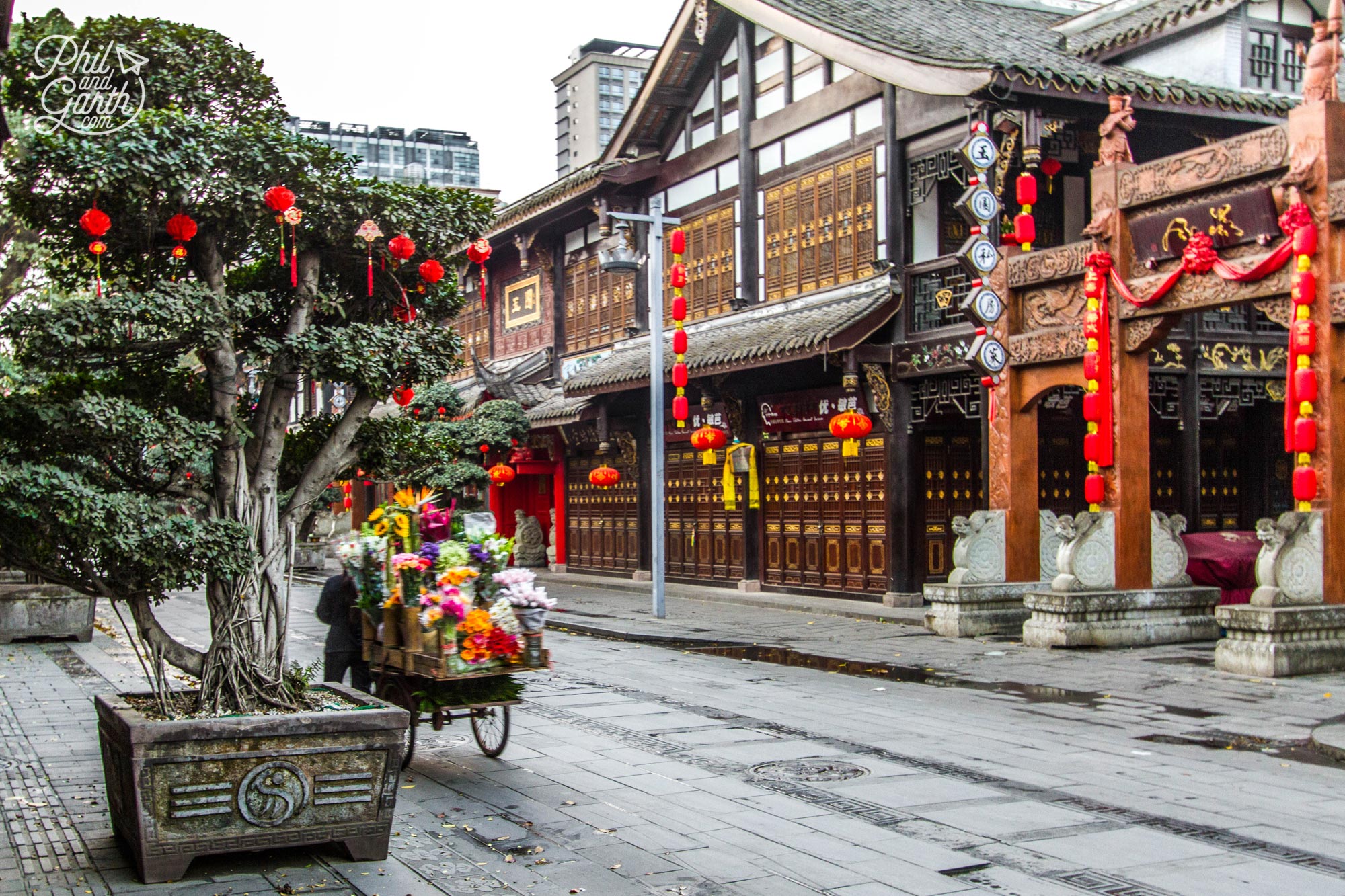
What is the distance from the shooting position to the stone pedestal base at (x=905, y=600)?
63.9 feet

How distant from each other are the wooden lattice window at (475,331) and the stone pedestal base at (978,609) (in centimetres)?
2118

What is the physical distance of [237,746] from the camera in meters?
6.28

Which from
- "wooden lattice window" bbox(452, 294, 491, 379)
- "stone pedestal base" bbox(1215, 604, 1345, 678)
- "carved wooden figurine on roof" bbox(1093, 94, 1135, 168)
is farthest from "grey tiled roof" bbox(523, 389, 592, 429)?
"stone pedestal base" bbox(1215, 604, 1345, 678)

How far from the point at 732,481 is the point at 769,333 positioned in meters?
3.28

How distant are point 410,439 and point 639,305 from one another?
1874 cm

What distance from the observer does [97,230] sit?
266 inches

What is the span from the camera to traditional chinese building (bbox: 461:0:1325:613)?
16516 mm

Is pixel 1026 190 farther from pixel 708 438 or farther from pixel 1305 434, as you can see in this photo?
pixel 708 438

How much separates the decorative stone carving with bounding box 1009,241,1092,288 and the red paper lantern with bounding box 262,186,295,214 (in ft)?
35.6

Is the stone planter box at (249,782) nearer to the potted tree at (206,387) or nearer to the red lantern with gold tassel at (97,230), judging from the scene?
Result: the potted tree at (206,387)

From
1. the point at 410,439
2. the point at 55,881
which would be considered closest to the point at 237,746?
the point at 55,881

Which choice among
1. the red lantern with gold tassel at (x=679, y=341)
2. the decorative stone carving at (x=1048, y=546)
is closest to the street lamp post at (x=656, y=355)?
the red lantern with gold tassel at (x=679, y=341)

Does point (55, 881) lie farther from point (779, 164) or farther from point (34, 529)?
point (779, 164)

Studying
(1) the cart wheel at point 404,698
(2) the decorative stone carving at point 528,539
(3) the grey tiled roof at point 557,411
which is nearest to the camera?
(1) the cart wheel at point 404,698
